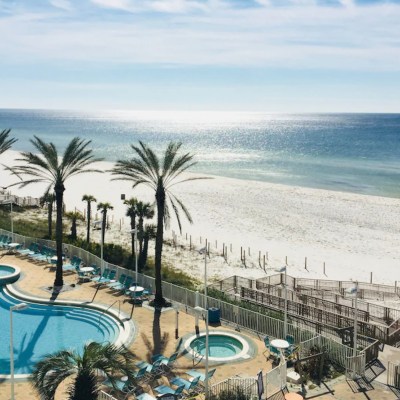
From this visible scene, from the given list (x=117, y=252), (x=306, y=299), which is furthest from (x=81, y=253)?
(x=306, y=299)

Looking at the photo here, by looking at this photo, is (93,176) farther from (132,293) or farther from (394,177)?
(132,293)

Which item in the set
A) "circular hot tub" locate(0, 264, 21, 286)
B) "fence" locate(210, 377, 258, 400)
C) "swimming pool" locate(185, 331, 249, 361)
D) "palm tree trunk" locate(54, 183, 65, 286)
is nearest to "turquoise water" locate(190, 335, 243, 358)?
"swimming pool" locate(185, 331, 249, 361)

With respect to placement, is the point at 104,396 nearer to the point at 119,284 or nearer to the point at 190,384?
the point at 190,384

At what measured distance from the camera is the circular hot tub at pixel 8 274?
89.6 ft

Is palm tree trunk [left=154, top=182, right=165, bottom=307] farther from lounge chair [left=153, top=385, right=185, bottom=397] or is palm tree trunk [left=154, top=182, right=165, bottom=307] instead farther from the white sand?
lounge chair [left=153, top=385, right=185, bottom=397]

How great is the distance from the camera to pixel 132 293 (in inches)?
1025

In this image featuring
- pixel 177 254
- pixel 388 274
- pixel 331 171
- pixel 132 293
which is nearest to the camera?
pixel 132 293

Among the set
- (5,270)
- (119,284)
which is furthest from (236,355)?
(5,270)

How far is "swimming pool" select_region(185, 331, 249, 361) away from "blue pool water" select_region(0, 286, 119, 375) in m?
3.55

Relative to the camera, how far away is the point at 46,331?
73.4 ft

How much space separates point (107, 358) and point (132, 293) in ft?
41.8

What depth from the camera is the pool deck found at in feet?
54.2

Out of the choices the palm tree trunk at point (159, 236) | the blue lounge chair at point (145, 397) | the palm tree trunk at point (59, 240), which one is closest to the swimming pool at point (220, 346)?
the blue lounge chair at point (145, 397)

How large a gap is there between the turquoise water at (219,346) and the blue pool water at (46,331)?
3.67m
